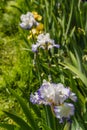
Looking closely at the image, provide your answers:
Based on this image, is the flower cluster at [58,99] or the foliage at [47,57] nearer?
the flower cluster at [58,99]

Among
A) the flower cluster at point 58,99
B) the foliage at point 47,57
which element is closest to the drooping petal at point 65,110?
the flower cluster at point 58,99

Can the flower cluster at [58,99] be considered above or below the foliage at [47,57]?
below

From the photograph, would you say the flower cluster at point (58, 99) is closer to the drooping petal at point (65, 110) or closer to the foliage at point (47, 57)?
the drooping petal at point (65, 110)

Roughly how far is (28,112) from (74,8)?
1.30 m

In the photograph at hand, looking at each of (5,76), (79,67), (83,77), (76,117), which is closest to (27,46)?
(5,76)

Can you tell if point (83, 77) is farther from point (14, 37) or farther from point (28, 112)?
point (14, 37)

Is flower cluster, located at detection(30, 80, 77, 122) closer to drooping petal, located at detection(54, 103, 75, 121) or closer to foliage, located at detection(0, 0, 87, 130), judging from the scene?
drooping petal, located at detection(54, 103, 75, 121)

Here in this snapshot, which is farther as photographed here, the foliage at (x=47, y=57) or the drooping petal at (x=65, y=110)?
the foliage at (x=47, y=57)

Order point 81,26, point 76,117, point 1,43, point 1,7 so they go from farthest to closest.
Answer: point 1,7 → point 1,43 → point 81,26 → point 76,117

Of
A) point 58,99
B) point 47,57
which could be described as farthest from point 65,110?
point 47,57

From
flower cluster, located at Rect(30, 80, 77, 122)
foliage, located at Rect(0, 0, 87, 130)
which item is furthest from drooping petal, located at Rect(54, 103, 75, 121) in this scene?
foliage, located at Rect(0, 0, 87, 130)

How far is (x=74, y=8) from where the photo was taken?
2.71 m

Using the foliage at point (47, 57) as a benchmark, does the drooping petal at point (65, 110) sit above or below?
below

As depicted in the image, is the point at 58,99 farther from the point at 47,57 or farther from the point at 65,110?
the point at 47,57
